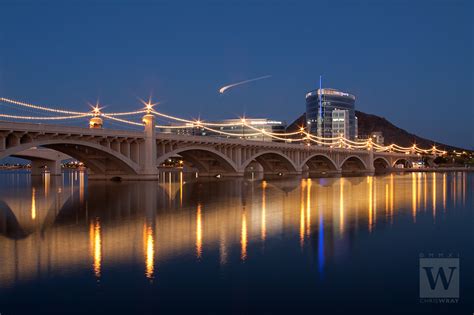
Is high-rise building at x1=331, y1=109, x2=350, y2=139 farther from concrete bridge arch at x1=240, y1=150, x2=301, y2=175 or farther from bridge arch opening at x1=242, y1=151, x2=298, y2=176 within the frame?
bridge arch opening at x1=242, y1=151, x2=298, y2=176

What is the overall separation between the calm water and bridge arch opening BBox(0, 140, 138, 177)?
20850mm

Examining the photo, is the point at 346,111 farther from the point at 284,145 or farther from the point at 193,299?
the point at 193,299

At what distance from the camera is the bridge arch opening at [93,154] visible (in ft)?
142

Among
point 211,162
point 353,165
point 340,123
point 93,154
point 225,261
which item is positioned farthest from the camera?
point 340,123

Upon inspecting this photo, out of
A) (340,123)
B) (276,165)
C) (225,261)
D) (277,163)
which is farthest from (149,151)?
(340,123)

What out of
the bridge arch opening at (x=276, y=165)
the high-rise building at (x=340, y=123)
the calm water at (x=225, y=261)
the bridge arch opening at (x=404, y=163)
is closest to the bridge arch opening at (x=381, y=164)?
the bridge arch opening at (x=404, y=163)

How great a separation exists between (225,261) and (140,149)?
4477cm

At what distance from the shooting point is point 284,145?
84.4 metres

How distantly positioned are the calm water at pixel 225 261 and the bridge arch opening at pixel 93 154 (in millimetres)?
20850

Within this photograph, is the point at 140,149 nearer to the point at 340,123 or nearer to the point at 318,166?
the point at 318,166

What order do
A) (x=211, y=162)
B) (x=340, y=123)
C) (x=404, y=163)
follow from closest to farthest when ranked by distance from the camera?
1. (x=211, y=162)
2. (x=404, y=163)
3. (x=340, y=123)

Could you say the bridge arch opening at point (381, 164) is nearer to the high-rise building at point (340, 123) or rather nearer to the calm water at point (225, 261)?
the high-rise building at point (340, 123)

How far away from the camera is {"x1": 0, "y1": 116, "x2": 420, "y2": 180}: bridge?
142 ft

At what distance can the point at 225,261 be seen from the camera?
13.1 metres
